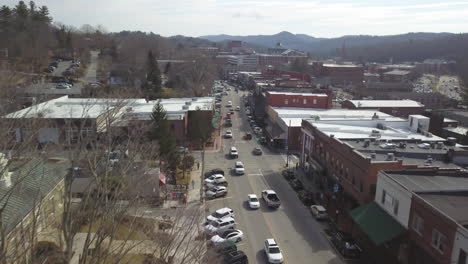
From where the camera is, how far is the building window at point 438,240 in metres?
15.0

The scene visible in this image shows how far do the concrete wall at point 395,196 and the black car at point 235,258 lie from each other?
25.8ft

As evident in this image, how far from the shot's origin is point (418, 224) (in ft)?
55.1

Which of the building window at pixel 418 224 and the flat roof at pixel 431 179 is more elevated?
the flat roof at pixel 431 179

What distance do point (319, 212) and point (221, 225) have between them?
664 centimetres

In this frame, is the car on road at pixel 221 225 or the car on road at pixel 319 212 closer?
the car on road at pixel 221 225

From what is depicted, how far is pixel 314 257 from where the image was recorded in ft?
63.7

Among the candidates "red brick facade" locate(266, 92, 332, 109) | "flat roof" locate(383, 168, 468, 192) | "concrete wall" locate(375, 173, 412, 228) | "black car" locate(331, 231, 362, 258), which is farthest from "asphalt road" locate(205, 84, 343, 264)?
"red brick facade" locate(266, 92, 332, 109)

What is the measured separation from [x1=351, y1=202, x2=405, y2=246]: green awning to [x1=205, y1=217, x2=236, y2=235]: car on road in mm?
6997

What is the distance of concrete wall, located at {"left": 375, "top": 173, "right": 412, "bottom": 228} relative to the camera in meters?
17.7

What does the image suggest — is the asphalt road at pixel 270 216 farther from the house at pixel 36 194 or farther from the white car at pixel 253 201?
the house at pixel 36 194

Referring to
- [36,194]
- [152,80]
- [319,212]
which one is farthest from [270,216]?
[152,80]

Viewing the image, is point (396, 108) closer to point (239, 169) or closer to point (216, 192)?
point (239, 169)

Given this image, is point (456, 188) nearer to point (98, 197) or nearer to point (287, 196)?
point (287, 196)

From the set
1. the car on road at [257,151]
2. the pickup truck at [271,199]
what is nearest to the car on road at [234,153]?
the car on road at [257,151]
